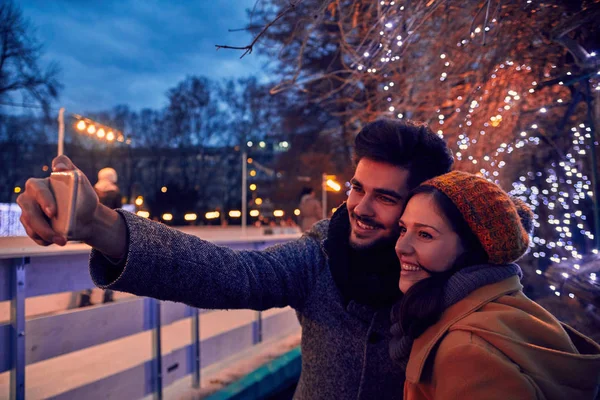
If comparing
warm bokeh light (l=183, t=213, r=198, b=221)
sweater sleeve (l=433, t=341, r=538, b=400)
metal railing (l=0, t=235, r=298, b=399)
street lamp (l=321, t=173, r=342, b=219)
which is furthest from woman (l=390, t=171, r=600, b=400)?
warm bokeh light (l=183, t=213, r=198, b=221)

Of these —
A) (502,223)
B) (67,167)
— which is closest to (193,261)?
(67,167)

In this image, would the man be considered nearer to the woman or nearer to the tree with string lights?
the woman

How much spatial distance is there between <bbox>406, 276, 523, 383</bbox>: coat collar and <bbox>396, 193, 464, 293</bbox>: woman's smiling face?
154 mm

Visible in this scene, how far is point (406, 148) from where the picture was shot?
1796 millimetres

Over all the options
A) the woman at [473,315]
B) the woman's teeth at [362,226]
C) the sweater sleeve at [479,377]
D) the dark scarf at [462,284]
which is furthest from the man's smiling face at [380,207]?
the sweater sleeve at [479,377]

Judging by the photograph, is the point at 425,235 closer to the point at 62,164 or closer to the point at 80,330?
the point at 62,164

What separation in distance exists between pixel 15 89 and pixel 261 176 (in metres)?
25.1

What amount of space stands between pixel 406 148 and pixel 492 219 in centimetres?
48

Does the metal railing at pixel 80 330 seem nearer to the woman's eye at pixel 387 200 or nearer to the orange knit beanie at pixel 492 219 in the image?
the woman's eye at pixel 387 200

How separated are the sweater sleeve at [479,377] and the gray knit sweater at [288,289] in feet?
1.61

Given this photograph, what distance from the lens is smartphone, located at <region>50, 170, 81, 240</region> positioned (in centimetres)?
107

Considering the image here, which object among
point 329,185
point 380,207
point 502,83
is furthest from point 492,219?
point 329,185

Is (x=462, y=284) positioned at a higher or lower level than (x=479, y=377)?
higher

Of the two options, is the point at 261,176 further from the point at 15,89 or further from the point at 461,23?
the point at 461,23
